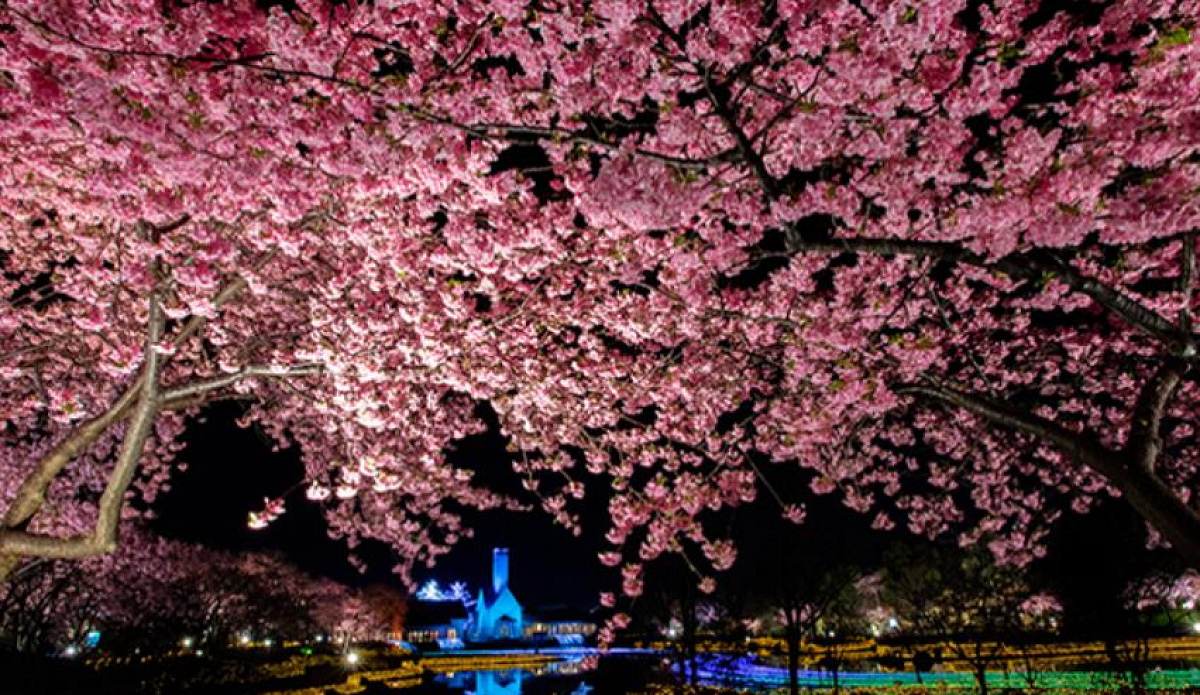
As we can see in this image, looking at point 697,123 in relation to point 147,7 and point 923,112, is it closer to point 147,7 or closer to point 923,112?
point 923,112

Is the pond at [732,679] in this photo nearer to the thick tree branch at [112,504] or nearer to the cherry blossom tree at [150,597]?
Answer: the cherry blossom tree at [150,597]

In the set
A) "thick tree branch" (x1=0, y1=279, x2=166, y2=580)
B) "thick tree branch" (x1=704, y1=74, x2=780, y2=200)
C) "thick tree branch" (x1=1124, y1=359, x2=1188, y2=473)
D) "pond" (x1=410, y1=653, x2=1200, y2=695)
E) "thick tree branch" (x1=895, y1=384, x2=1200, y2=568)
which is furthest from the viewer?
Answer: "pond" (x1=410, y1=653, x2=1200, y2=695)

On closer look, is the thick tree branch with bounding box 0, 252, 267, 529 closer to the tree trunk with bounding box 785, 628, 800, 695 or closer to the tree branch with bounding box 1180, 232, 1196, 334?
the tree branch with bounding box 1180, 232, 1196, 334

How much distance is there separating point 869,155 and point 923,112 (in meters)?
0.78

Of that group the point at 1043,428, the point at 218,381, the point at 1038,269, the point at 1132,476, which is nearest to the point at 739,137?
the point at 1038,269

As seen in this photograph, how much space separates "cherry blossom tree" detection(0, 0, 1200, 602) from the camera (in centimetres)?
635

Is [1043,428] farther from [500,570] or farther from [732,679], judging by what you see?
[500,570]

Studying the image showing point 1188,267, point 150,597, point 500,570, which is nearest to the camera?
point 1188,267

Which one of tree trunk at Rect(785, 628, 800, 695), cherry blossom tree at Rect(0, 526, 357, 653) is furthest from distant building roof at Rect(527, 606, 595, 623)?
Answer: tree trunk at Rect(785, 628, 800, 695)

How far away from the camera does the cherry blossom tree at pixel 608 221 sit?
6.35m

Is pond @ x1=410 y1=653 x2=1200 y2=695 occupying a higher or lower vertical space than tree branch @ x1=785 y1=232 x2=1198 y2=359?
lower

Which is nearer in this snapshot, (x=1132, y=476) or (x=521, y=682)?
(x=1132, y=476)

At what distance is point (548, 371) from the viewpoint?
39.0 feet

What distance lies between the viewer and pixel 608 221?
888cm
